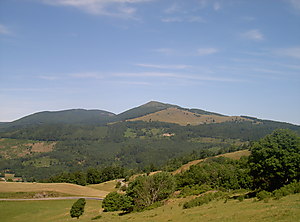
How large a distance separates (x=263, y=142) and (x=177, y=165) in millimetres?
140966

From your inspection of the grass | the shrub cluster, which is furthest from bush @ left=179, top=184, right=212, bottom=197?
the grass

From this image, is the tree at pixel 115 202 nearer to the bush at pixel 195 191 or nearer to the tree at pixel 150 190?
the tree at pixel 150 190

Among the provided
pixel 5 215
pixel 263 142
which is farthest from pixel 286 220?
pixel 5 215

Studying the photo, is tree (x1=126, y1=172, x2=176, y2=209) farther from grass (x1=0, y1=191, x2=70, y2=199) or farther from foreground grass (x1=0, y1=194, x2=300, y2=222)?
grass (x1=0, y1=191, x2=70, y2=199)

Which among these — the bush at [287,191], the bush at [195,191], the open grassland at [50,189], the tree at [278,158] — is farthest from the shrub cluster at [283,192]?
the open grassland at [50,189]

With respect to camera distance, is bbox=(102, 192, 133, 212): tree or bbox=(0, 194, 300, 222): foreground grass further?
bbox=(102, 192, 133, 212): tree

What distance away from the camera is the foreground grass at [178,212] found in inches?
934

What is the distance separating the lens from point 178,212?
36281 mm

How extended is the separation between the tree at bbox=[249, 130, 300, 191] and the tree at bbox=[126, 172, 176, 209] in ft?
98.2

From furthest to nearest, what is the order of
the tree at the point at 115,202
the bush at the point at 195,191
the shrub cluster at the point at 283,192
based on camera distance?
the bush at the point at 195,191
the tree at the point at 115,202
the shrub cluster at the point at 283,192

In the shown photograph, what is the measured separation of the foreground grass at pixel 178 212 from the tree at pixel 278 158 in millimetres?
5492

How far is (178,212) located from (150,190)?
28.3 meters

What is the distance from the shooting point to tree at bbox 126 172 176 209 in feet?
200

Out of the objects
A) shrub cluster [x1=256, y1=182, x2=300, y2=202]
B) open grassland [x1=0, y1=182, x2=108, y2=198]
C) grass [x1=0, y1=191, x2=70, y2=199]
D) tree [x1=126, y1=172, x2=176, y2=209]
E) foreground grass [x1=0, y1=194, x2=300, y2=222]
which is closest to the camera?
foreground grass [x1=0, y1=194, x2=300, y2=222]
